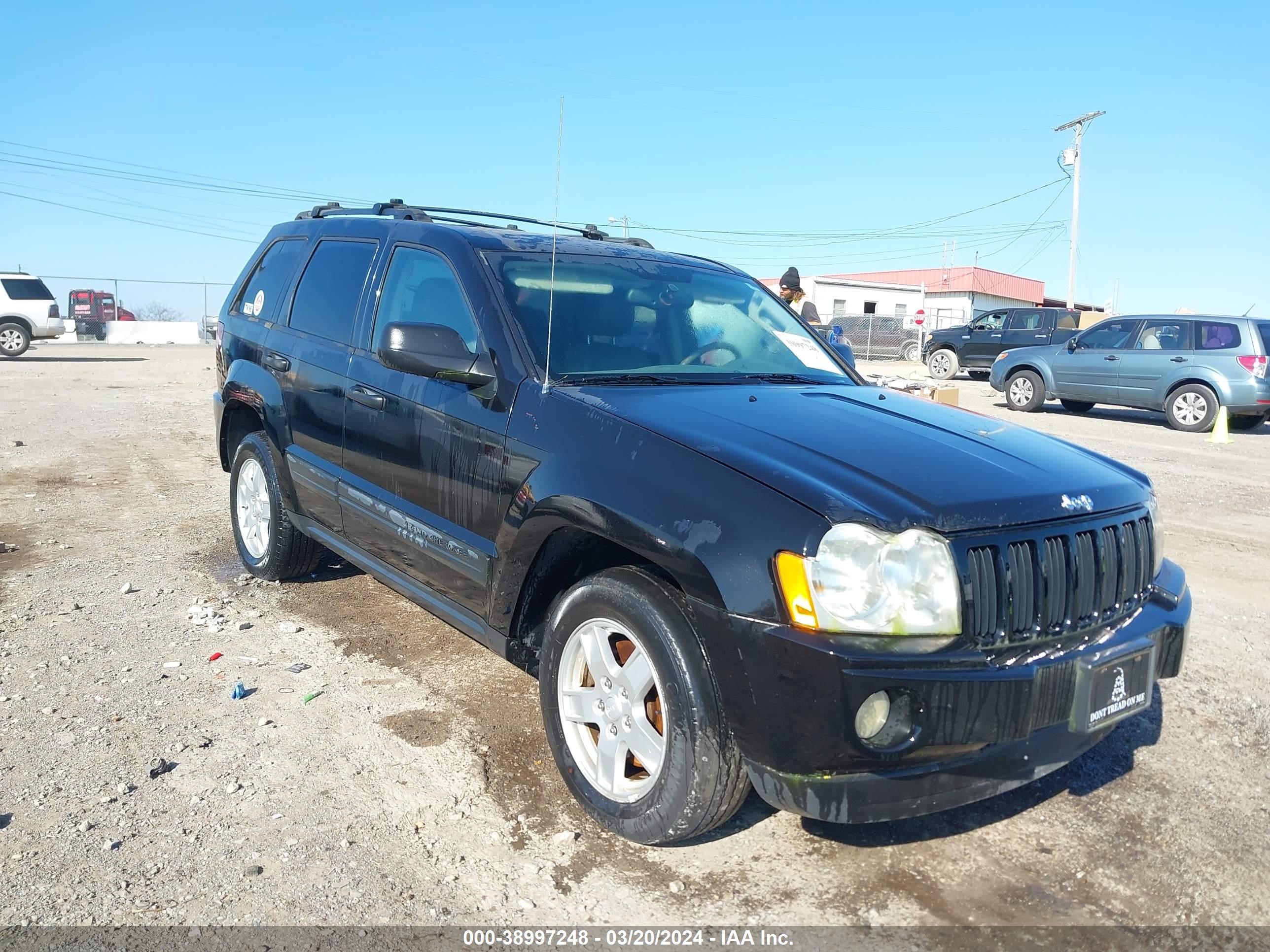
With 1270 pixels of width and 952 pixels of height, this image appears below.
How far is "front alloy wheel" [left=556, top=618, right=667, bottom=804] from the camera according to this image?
9.46 feet

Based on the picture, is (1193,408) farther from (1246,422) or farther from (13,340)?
(13,340)

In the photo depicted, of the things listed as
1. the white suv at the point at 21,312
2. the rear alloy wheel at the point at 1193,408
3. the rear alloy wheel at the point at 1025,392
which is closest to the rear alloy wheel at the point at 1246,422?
the rear alloy wheel at the point at 1193,408

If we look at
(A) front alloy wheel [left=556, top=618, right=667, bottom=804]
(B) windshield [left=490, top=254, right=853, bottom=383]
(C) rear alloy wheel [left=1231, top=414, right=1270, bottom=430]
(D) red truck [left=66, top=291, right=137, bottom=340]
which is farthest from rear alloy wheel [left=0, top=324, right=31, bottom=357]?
(A) front alloy wheel [left=556, top=618, right=667, bottom=804]

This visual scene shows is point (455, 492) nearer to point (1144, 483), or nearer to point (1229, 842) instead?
point (1144, 483)

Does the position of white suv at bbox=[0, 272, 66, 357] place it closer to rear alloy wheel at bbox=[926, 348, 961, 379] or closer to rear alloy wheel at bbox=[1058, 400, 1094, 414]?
rear alloy wheel at bbox=[926, 348, 961, 379]

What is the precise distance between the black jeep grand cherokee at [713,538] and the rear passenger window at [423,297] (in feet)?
0.05

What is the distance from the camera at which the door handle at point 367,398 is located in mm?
4094

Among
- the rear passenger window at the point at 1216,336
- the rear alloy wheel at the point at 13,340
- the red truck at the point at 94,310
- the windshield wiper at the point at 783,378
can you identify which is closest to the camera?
the windshield wiper at the point at 783,378

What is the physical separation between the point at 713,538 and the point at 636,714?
0.64m

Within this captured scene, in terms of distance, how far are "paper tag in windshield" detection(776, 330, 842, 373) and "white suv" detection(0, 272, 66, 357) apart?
24.9 metres

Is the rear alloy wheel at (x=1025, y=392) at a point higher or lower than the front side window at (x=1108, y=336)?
lower

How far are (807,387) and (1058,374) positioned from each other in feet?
44.6

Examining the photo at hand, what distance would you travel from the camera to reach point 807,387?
3885mm

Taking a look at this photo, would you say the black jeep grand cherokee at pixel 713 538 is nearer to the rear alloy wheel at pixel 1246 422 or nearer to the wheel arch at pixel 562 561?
the wheel arch at pixel 562 561
